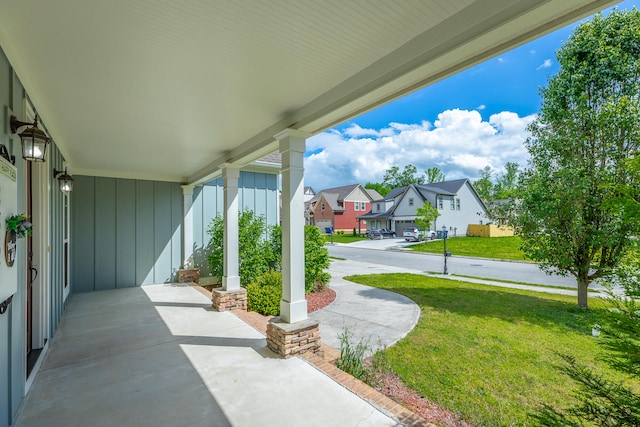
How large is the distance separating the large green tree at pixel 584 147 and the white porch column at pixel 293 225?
5.90 metres

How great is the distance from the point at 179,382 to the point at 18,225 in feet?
6.91

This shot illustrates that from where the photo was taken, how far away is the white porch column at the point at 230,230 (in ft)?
19.0

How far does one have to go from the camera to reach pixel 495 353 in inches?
169

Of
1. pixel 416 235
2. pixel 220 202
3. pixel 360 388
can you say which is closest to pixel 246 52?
pixel 360 388

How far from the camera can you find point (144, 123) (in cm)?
411

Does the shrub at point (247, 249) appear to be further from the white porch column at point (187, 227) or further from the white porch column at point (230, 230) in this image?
the white porch column at point (230, 230)

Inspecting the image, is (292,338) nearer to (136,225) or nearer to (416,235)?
(136,225)

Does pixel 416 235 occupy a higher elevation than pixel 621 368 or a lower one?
lower

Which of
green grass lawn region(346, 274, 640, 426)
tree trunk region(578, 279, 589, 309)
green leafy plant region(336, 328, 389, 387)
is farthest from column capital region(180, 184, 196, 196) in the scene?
tree trunk region(578, 279, 589, 309)

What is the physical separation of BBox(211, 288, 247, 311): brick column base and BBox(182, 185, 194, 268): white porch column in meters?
2.94

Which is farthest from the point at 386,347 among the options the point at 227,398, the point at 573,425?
the point at 573,425

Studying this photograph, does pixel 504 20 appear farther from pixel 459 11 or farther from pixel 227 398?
pixel 227 398

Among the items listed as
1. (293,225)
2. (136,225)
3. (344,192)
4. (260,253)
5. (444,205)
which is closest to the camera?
(293,225)

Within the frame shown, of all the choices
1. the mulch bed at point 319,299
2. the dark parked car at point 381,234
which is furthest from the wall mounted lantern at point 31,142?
the dark parked car at point 381,234
